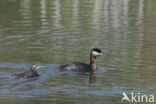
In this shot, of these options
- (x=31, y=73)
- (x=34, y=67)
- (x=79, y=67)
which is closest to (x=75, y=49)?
(x=79, y=67)

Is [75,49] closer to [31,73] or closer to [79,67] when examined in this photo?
[79,67]

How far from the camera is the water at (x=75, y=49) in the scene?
1344 cm

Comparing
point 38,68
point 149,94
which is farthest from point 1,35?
point 149,94

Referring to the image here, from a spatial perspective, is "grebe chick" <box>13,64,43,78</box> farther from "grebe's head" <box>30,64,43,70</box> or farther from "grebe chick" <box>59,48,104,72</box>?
"grebe chick" <box>59,48,104,72</box>

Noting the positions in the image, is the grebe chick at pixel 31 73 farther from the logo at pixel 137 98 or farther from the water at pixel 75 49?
the logo at pixel 137 98

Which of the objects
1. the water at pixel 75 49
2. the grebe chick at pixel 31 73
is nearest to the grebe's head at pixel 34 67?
the grebe chick at pixel 31 73

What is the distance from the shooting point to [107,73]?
15.8 m

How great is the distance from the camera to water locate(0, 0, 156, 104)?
1344 centimetres

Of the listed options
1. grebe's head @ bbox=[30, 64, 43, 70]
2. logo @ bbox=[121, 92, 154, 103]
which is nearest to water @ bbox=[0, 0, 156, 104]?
logo @ bbox=[121, 92, 154, 103]

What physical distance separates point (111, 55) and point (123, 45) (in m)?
2.18

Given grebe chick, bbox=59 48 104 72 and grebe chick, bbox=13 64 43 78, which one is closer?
grebe chick, bbox=13 64 43 78

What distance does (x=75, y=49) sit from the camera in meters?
19.8

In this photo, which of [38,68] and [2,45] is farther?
[2,45]

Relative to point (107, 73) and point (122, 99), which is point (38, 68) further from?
point (122, 99)
